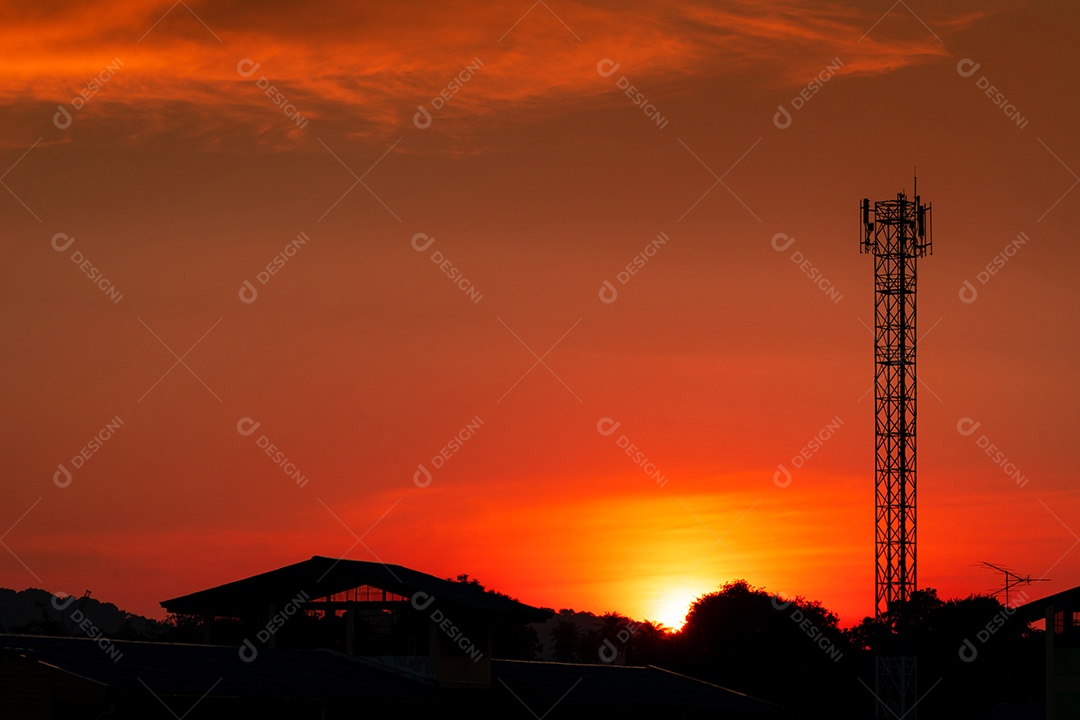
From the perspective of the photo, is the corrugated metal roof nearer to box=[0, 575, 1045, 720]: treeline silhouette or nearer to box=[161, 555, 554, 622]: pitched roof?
box=[161, 555, 554, 622]: pitched roof

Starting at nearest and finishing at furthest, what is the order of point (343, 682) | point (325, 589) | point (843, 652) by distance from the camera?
1. point (343, 682)
2. point (325, 589)
3. point (843, 652)

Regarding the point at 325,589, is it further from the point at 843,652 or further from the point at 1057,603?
the point at 843,652

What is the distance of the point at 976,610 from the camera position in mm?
104250

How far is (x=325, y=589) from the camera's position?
4331 cm

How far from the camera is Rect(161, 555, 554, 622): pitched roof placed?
4275 cm

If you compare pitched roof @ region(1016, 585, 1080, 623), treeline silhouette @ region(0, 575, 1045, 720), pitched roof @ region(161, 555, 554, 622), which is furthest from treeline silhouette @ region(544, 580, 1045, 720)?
pitched roof @ region(161, 555, 554, 622)

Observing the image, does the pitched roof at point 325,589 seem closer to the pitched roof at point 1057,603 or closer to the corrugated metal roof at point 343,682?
the corrugated metal roof at point 343,682

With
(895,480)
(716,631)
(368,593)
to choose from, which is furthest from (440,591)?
(716,631)

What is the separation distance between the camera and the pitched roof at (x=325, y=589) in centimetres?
4275

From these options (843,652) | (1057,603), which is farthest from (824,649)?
(1057,603)

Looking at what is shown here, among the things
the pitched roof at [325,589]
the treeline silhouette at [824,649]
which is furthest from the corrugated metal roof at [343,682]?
the treeline silhouette at [824,649]

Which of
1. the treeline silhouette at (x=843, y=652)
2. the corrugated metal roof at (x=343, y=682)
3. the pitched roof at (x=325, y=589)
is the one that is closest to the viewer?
the corrugated metal roof at (x=343, y=682)

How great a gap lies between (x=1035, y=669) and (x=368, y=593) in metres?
59.8

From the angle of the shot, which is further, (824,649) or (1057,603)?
(824,649)
